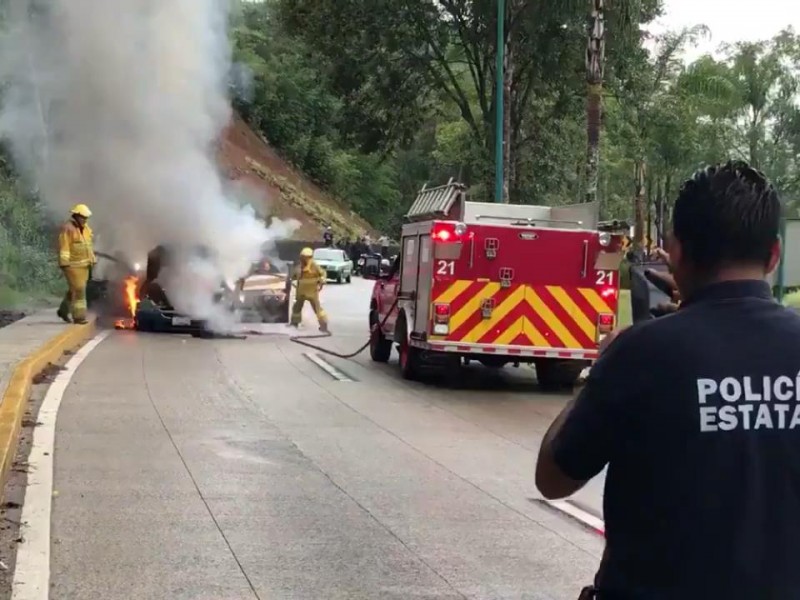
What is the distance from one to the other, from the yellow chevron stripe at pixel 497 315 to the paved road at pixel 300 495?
0.70 m

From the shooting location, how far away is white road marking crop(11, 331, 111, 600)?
5.23 m

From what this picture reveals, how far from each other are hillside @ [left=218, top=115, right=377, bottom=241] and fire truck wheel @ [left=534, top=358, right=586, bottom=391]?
4146 centimetres

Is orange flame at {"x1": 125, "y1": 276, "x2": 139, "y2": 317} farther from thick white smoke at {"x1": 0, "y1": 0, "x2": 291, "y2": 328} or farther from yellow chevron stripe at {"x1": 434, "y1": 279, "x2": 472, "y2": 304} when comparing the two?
yellow chevron stripe at {"x1": 434, "y1": 279, "x2": 472, "y2": 304}

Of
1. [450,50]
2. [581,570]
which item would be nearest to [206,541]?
[581,570]

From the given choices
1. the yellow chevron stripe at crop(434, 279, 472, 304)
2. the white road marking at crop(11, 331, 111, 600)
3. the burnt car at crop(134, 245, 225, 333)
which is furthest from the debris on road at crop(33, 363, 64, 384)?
the burnt car at crop(134, 245, 225, 333)

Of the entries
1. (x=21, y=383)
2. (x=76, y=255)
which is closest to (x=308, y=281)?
(x=76, y=255)

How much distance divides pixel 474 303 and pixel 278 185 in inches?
1903

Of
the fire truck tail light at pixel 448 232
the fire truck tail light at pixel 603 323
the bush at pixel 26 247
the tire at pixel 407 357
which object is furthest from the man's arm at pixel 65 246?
the fire truck tail light at pixel 603 323

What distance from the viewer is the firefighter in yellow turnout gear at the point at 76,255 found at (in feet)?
55.2

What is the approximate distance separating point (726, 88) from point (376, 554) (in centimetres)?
3498

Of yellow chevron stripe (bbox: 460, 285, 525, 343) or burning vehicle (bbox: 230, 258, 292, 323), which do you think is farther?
burning vehicle (bbox: 230, 258, 292, 323)

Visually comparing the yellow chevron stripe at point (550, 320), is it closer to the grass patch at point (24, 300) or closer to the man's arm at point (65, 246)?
the man's arm at point (65, 246)

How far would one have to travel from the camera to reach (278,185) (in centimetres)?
6034

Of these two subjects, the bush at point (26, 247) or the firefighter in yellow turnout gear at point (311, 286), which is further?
the bush at point (26, 247)
